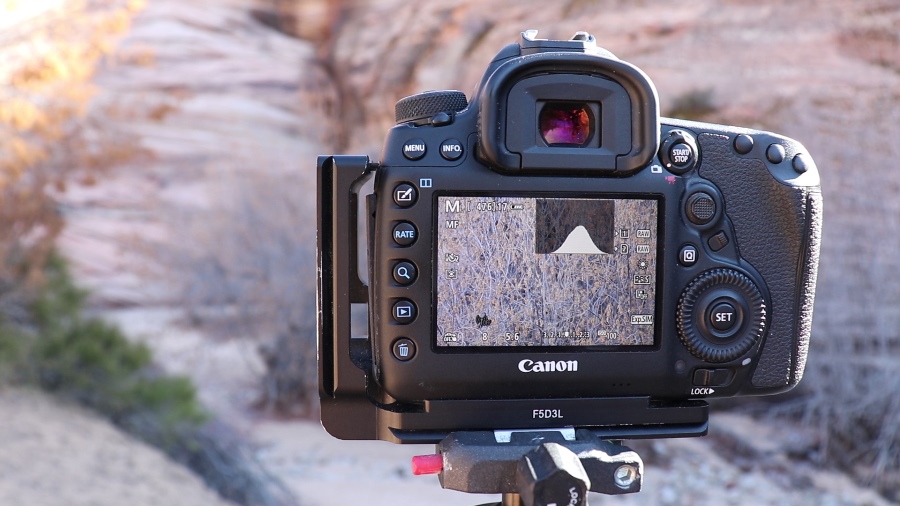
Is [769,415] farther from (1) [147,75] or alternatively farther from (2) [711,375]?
(1) [147,75]

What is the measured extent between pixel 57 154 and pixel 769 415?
12.6 ft

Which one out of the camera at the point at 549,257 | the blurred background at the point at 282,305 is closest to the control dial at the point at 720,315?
the camera at the point at 549,257

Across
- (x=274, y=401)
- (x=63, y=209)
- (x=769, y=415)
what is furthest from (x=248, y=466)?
(x=63, y=209)

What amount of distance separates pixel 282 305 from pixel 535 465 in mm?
3674

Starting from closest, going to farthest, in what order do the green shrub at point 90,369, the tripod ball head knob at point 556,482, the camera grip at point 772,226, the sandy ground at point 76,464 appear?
the tripod ball head knob at point 556,482, the camera grip at point 772,226, the sandy ground at point 76,464, the green shrub at point 90,369

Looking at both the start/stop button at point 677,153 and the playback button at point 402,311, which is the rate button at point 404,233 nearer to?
the playback button at point 402,311

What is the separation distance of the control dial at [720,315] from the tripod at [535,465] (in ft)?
0.58

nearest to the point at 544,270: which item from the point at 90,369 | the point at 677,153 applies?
the point at 677,153

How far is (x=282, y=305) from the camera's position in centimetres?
438

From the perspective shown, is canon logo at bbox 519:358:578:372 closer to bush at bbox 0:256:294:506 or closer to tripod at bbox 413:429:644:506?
tripod at bbox 413:429:644:506

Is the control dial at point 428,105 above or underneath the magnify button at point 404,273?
above

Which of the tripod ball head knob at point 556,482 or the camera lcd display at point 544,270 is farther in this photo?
the camera lcd display at point 544,270

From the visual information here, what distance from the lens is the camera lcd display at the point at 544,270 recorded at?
975 mm

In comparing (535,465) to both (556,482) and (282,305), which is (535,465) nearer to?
(556,482)
